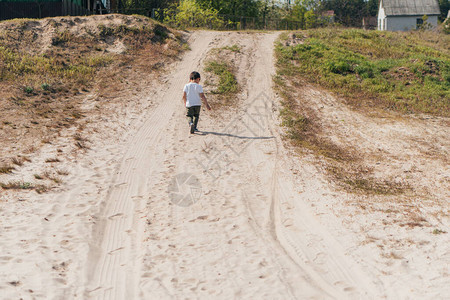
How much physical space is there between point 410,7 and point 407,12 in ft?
3.05

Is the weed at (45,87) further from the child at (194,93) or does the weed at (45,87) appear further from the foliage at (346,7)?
the foliage at (346,7)

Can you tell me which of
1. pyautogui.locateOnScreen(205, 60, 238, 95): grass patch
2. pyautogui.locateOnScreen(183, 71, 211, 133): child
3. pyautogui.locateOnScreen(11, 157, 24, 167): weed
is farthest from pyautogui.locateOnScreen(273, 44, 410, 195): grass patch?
pyautogui.locateOnScreen(11, 157, 24, 167): weed

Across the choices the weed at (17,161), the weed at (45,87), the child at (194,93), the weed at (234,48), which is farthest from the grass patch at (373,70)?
the weed at (17,161)

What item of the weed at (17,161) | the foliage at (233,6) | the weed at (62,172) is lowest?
the weed at (62,172)

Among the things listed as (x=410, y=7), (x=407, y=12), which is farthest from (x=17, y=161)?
→ (x=410, y=7)

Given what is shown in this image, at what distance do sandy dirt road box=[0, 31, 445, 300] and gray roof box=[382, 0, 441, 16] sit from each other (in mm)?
47758

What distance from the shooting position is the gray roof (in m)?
49.2

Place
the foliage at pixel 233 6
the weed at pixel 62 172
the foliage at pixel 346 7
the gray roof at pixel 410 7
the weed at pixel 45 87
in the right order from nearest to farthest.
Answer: the weed at pixel 62 172 → the weed at pixel 45 87 → the foliage at pixel 233 6 → the gray roof at pixel 410 7 → the foliage at pixel 346 7

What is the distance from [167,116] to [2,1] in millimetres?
16837

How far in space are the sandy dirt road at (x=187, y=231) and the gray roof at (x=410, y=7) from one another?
47.8 metres

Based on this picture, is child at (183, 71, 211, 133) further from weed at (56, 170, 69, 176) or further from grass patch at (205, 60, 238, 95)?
grass patch at (205, 60, 238, 95)

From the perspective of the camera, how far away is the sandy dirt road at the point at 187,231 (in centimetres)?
479

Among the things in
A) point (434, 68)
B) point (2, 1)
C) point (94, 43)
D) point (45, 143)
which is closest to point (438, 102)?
point (434, 68)

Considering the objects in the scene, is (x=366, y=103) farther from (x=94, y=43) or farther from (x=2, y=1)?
(x=2, y=1)
